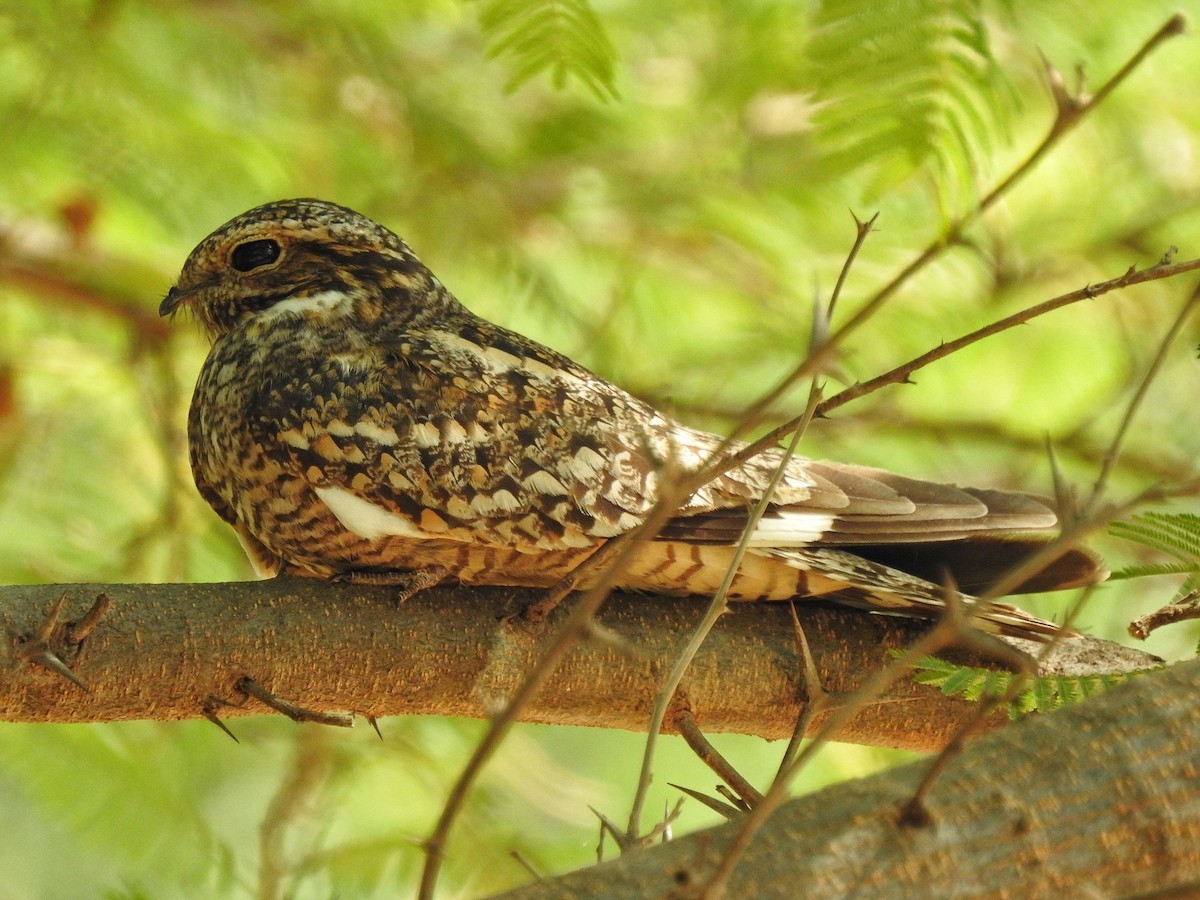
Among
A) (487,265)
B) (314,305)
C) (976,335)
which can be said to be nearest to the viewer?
(976,335)

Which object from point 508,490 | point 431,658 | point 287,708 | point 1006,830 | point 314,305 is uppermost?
point 314,305

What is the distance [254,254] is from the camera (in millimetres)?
2467

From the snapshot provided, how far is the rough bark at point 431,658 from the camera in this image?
70.2 inches

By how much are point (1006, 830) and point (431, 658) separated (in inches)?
37.1

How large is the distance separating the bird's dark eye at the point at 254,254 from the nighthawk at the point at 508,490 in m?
0.14

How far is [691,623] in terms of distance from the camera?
2.08 m

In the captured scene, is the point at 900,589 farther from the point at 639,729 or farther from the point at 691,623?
the point at 639,729

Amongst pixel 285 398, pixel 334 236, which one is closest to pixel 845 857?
pixel 285 398

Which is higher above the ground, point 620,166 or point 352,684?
point 620,166

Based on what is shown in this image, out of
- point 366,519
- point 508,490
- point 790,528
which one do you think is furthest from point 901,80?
point 366,519

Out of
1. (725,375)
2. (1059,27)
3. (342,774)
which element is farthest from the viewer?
(725,375)

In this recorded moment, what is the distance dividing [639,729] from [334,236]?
3.56 ft

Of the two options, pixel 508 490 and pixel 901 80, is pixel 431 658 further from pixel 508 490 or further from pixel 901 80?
pixel 901 80

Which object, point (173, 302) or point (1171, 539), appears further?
point (173, 302)
